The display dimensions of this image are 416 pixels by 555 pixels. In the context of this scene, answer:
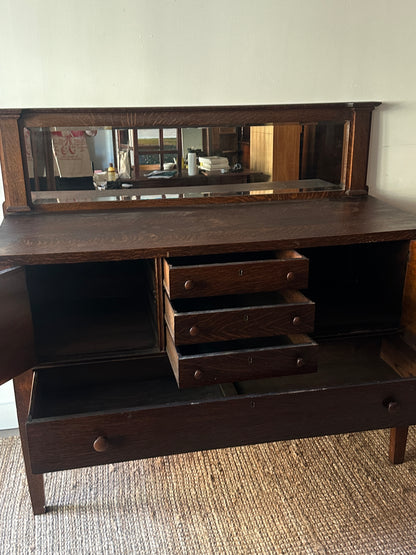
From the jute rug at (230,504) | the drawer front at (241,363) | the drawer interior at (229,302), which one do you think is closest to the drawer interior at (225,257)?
the drawer interior at (229,302)

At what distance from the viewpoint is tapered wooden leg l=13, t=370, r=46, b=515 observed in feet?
4.71

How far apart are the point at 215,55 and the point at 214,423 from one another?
1.09m

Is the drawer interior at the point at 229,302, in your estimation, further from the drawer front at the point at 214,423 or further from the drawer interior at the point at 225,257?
the drawer front at the point at 214,423

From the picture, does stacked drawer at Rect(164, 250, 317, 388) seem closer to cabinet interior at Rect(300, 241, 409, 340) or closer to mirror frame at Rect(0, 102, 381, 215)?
cabinet interior at Rect(300, 241, 409, 340)

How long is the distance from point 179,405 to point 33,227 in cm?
63

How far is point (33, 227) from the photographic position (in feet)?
4.67

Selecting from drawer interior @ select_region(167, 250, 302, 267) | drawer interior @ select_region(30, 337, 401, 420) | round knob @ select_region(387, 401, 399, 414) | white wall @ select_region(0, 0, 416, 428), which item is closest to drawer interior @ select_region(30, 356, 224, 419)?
drawer interior @ select_region(30, 337, 401, 420)

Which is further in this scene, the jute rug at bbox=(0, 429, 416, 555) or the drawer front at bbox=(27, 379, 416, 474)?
the jute rug at bbox=(0, 429, 416, 555)

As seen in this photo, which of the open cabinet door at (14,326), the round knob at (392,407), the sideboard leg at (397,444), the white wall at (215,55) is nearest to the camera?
the open cabinet door at (14,326)

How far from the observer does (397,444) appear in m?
1.65

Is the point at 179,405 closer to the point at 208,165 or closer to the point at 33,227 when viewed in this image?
Result: the point at 33,227

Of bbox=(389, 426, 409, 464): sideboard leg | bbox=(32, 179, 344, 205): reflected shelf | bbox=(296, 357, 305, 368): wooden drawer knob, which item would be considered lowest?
bbox=(389, 426, 409, 464): sideboard leg

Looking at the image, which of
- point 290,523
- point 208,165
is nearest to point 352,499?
point 290,523

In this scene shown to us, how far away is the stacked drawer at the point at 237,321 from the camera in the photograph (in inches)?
48.1
